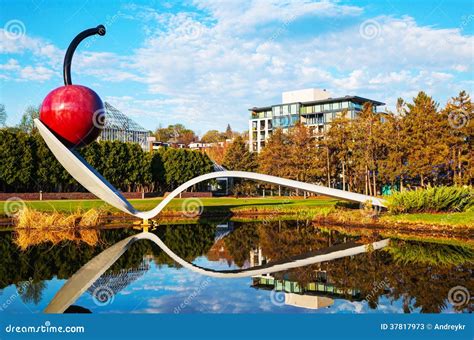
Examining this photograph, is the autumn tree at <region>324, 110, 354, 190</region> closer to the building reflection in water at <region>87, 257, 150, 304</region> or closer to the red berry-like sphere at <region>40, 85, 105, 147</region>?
the red berry-like sphere at <region>40, 85, 105, 147</region>

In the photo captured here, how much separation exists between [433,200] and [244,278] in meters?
10.4

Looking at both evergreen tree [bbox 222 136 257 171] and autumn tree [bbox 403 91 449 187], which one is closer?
autumn tree [bbox 403 91 449 187]

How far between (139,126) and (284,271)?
135ft

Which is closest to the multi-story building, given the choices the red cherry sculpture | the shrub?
the shrub

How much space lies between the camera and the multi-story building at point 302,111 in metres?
60.4

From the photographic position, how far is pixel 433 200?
16562 mm

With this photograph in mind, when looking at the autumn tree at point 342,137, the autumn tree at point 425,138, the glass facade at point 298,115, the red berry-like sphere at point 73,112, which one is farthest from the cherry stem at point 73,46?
the glass facade at point 298,115

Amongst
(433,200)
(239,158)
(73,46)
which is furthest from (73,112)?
(239,158)

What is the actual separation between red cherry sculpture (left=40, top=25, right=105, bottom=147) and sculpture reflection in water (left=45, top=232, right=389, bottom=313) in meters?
3.52

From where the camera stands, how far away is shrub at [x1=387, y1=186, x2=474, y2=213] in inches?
648

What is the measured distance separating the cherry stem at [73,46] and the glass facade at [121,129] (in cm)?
3001

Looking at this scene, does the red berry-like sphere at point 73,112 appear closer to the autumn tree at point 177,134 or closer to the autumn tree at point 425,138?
the autumn tree at point 425,138

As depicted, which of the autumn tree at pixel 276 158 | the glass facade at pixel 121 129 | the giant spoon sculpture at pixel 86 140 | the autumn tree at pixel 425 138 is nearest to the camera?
the giant spoon sculpture at pixel 86 140

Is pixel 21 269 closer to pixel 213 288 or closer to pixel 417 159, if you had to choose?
pixel 213 288
